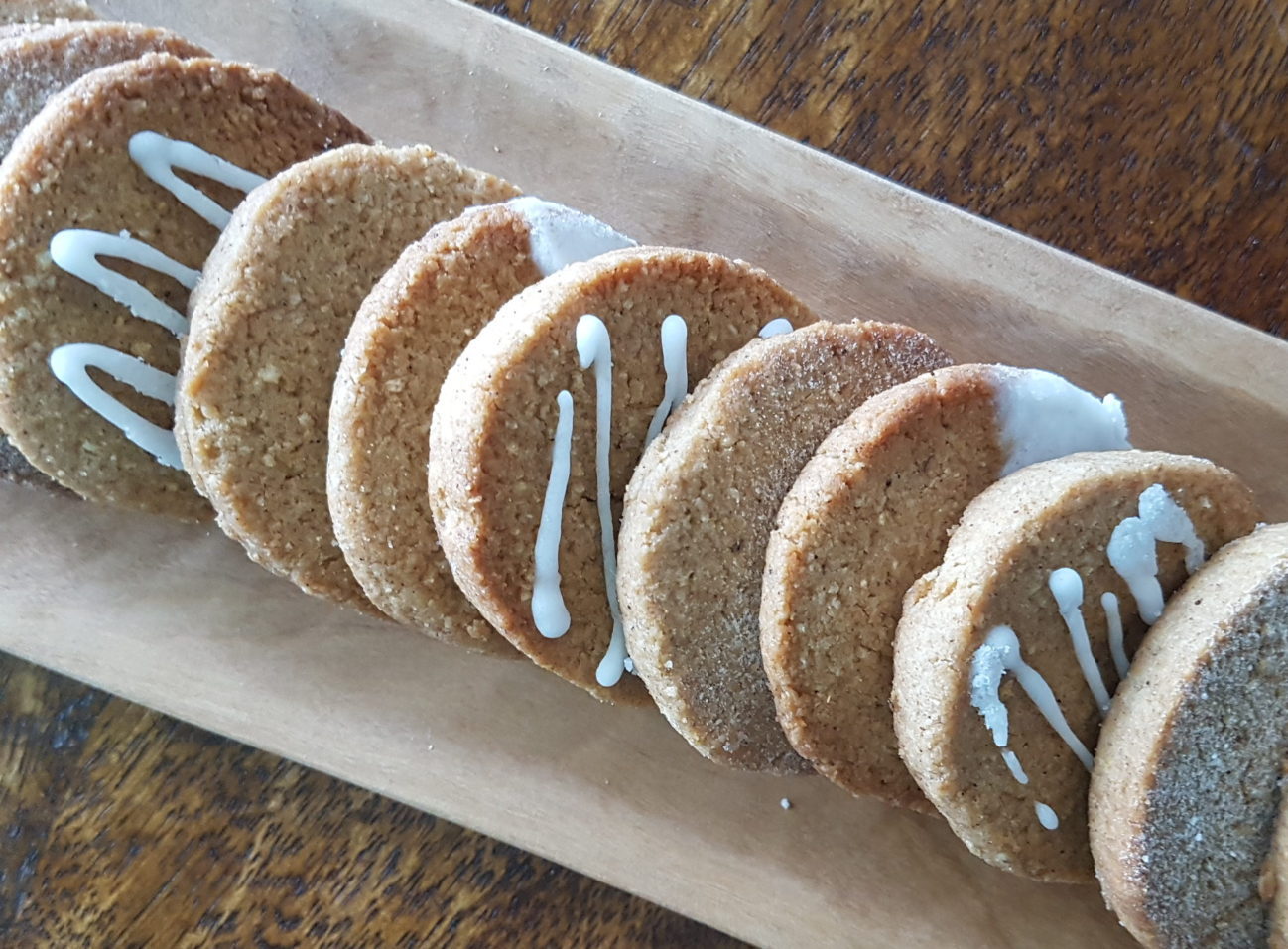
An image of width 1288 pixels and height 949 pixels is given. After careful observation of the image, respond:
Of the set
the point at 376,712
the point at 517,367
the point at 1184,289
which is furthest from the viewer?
the point at 1184,289

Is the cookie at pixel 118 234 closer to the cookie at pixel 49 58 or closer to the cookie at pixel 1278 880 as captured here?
the cookie at pixel 49 58

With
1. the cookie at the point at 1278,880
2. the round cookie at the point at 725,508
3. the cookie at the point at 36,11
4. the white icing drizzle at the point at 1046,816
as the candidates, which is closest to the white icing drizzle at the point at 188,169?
the cookie at the point at 36,11

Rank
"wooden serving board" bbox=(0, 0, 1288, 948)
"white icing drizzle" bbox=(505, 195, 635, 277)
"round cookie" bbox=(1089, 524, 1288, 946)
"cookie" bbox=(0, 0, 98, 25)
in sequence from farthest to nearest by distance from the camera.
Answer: "wooden serving board" bbox=(0, 0, 1288, 948) → "cookie" bbox=(0, 0, 98, 25) → "white icing drizzle" bbox=(505, 195, 635, 277) → "round cookie" bbox=(1089, 524, 1288, 946)

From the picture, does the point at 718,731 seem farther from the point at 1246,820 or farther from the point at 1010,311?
the point at 1010,311

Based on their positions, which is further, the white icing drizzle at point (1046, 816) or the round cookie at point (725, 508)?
the white icing drizzle at point (1046, 816)

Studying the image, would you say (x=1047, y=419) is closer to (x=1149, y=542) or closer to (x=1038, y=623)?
(x=1149, y=542)

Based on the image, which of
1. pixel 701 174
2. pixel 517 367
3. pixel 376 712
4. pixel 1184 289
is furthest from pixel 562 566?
pixel 1184 289

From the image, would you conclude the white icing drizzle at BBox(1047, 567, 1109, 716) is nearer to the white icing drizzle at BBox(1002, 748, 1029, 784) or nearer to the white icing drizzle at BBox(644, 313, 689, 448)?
the white icing drizzle at BBox(1002, 748, 1029, 784)

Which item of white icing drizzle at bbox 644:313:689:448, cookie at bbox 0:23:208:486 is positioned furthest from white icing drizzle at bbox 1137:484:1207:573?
cookie at bbox 0:23:208:486
